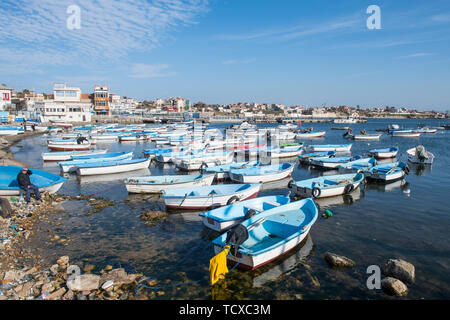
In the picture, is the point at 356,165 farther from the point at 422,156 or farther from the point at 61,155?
the point at 61,155

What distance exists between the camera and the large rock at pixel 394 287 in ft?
28.2

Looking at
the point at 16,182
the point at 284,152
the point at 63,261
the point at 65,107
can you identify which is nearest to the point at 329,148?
the point at 284,152

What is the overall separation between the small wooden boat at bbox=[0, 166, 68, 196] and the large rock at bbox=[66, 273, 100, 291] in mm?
10046

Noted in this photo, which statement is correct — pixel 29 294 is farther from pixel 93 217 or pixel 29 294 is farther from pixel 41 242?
pixel 93 217

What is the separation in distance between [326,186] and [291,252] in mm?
8676

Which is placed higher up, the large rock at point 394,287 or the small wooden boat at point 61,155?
the small wooden boat at point 61,155

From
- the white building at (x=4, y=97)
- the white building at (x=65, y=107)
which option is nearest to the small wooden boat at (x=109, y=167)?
the white building at (x=65, y=107)

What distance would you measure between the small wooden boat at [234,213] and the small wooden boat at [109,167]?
1572cm

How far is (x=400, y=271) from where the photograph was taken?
9.37 metres

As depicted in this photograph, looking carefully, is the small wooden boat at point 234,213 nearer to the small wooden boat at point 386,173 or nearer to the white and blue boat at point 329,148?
the small wooden boat at point 386,173

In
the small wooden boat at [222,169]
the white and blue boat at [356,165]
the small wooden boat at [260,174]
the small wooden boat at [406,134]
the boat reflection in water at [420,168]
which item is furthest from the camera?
the small wooden boat at [406,134]
